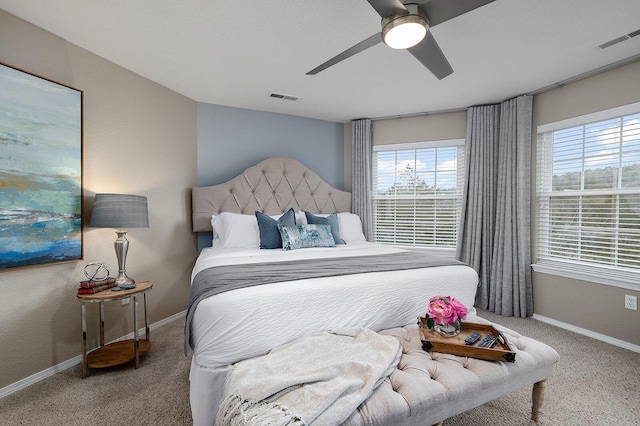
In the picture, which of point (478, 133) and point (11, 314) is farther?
point (478, 133)

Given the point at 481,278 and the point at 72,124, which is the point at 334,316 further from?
the point at 481,278

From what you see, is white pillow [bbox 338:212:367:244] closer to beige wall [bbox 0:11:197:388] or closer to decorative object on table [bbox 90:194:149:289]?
beige wall [bbox 0:11:197:388]

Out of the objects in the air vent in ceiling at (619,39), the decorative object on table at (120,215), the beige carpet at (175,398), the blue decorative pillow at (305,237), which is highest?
the air vent in ceiling at (619,39)

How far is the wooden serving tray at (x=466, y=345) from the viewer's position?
1534 mm

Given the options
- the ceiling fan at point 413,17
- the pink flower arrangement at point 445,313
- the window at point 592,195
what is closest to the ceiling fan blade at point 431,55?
the ceiling fan at point 413,17

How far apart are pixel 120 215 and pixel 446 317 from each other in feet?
7.91

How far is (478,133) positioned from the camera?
12.4ft

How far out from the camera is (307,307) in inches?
68.4

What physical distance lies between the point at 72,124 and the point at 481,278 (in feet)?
14.5

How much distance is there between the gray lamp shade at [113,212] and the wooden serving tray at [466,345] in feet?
7.45

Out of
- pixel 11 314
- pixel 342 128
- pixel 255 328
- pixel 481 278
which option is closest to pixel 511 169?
pixel 481 278

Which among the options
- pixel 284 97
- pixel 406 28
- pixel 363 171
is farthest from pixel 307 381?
pixel 363 171

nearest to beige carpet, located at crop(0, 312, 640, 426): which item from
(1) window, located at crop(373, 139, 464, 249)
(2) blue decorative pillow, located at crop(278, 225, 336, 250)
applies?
(2) blue decorative pillow, located at crop(278, 225, 336, 250)

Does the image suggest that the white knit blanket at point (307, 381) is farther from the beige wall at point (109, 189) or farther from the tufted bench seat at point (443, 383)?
the beige wall at point (109, 189)
